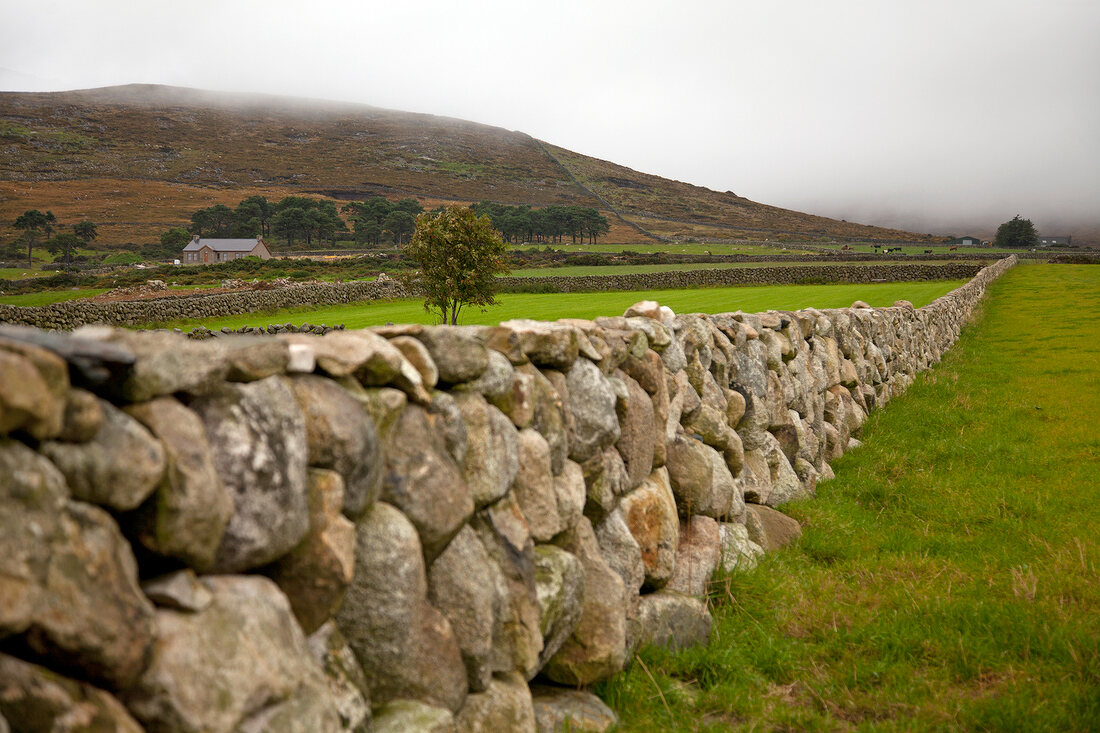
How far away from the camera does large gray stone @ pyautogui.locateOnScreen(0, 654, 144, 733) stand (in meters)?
1.73

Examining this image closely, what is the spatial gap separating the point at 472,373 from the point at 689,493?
9.90 ft

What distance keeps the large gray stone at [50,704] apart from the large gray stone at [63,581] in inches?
2.0

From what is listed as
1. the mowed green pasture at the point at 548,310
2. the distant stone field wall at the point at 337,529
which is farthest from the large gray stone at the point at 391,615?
the mowed green pasture at the point at 548,310

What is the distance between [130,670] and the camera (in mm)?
1972

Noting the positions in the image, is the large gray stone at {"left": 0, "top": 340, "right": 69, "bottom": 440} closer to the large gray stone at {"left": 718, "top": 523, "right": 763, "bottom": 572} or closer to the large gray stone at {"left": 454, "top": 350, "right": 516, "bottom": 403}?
the large gray stone at {"left": 454, "top": 350, "right": 516, "bottom": 403}

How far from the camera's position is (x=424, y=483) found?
127 inches

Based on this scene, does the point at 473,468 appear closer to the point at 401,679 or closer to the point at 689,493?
the point at 401,679

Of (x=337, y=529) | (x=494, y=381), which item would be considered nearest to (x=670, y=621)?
(x=494, y=381)

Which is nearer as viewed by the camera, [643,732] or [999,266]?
[643,732]

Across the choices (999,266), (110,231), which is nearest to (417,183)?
(110,231)

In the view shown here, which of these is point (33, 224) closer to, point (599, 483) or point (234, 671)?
point (599, 483)

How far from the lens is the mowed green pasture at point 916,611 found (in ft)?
14.1

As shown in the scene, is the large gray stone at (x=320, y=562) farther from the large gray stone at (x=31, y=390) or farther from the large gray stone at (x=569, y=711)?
the large gray stone at (x=569, y=711)

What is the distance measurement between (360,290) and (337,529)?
53015 millimetres
